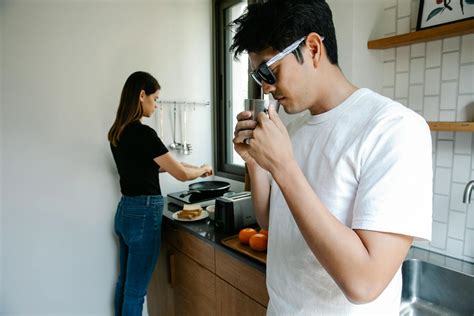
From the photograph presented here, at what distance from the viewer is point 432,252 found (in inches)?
52.5

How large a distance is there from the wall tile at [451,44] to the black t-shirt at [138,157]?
1.33 m

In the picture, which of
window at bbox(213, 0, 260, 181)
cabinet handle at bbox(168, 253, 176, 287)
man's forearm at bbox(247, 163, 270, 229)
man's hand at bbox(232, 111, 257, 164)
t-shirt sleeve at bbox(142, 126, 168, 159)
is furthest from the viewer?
window at bbox(213, 0, 260, 181)


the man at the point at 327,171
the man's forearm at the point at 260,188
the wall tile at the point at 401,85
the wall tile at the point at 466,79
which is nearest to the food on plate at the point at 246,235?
the man's forearm at the point at 260,188

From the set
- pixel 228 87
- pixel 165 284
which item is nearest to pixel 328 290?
pixel 165 284

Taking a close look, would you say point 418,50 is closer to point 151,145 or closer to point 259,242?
point 259,242

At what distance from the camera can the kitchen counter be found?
4.20 ft

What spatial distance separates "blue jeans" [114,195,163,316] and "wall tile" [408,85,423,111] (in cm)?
132

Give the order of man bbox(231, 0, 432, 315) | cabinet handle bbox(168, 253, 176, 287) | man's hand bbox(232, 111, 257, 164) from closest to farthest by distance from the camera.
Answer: man bbox(231, 0, 432, 315), man's hand bbox(232, 111, 257, 164), cabinet handle bbox(168, 253, 176, 287)

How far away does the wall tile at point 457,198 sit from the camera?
1240 millimetres

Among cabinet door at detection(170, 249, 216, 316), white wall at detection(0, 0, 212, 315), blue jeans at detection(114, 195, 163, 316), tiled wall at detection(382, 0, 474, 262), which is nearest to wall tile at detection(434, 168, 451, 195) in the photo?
tiled wall at detection(382, 0, 474, 262)

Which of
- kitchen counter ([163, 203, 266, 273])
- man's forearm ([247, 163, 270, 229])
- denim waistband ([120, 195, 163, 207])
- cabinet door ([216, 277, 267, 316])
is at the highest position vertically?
man's forearm ([247, 163, 270, 229])

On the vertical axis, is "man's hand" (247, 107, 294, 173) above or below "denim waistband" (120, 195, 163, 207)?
above

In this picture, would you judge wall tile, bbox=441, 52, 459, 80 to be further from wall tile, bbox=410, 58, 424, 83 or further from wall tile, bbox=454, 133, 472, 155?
wall tile, bbox=454, 133, 472, 155

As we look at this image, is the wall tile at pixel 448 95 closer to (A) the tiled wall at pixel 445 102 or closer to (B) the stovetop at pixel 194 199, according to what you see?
(A) the tiled wall at pixel 445 102
